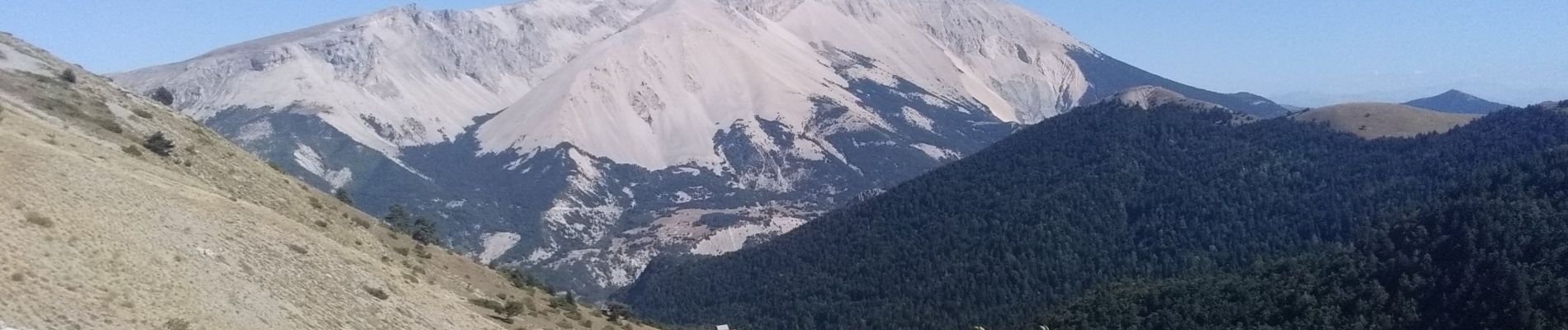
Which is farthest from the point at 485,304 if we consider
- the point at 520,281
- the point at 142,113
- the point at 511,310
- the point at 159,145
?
the point at 142,113

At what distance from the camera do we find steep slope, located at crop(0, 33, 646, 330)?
27.4m

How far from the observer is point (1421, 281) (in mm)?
87375

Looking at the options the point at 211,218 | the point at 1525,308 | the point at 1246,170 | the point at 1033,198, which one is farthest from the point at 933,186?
the point at 211,218

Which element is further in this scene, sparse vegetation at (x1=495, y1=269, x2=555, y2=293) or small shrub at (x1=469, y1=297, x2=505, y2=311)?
sparse vegetation at (x1=495, y1=269, x2=555, y2=293)

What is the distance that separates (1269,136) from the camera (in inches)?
6604

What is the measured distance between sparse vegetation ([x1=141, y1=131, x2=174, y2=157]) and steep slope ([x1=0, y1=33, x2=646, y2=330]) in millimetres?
675

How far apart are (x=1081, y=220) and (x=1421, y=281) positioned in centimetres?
6583

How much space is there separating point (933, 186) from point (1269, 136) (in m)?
56.8

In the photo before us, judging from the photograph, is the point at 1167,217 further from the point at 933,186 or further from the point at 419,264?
the point at 419,264

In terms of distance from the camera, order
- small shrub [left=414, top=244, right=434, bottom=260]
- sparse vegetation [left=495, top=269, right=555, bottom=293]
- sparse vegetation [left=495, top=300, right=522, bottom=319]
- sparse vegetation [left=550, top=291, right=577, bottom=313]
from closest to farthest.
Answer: sparse vegetation [left=495, top=300, right=522, bottom=319], small shrub [left=414, top=244, right=434, bottom=260], sparse vegetation [left=550, top=291, right=577, bottom=313], sparse vegetation [left=495, top=269, right=555, bottom=293]

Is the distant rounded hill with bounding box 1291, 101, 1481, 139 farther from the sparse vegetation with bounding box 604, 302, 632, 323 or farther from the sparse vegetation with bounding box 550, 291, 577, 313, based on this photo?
the sparse vegetation with bounding box 550, 291, 577, 313

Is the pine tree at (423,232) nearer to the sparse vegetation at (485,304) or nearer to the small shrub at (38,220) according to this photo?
the sparse vegetation at (485,304)

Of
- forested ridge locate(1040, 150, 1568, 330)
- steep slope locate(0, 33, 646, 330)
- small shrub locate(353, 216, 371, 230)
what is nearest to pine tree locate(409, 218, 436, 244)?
small shrub locate(353, 216, 371, 230)

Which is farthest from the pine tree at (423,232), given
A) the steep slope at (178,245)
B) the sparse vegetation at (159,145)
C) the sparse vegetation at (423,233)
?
the sparse vegetation at (159,145)
